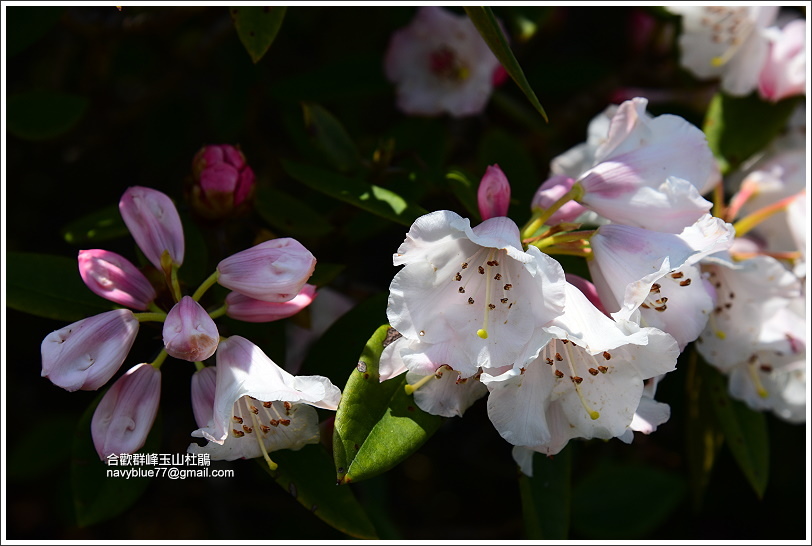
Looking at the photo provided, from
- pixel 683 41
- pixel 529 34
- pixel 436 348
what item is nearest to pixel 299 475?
pixel 436 348

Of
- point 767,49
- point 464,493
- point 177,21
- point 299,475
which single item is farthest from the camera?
point 464,493

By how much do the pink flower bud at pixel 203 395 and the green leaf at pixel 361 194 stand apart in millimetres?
337

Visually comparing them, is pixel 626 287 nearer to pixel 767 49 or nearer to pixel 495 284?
pixel 495 284

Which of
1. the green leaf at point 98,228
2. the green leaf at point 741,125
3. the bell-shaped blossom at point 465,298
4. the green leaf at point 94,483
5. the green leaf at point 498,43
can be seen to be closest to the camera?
the bell-shaped blossom at point 465,298

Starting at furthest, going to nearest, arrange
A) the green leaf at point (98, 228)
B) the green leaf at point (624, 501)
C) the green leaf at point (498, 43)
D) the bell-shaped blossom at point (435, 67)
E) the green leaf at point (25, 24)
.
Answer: the green leaf at point (624, 501)
the bell-shaped blossom at point (435, 67)
the green leaf at point (25, 24)
the green leaf at point (98, 228)
the green leaf at point (498, 43)

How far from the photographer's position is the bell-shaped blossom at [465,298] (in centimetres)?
97

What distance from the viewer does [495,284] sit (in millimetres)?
1075

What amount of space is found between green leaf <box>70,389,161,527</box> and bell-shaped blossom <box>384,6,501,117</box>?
3.28 ft

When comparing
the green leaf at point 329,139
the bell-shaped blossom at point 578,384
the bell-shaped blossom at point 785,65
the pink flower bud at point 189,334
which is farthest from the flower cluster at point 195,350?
the bell-shaped blossom at point 785,65

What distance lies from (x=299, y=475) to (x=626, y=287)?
562 mm

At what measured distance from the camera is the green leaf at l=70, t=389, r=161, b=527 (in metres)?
1.21

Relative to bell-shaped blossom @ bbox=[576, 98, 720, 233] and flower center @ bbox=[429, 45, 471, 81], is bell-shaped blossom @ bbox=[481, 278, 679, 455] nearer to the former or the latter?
bell-shaped blossom @ bbox=[576, 98, 720, 233]

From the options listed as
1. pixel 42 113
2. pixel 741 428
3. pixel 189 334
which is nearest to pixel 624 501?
pixel 741 428

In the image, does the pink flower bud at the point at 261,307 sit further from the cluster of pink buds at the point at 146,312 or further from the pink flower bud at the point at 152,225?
the pink flower bud at the point at 152,225
